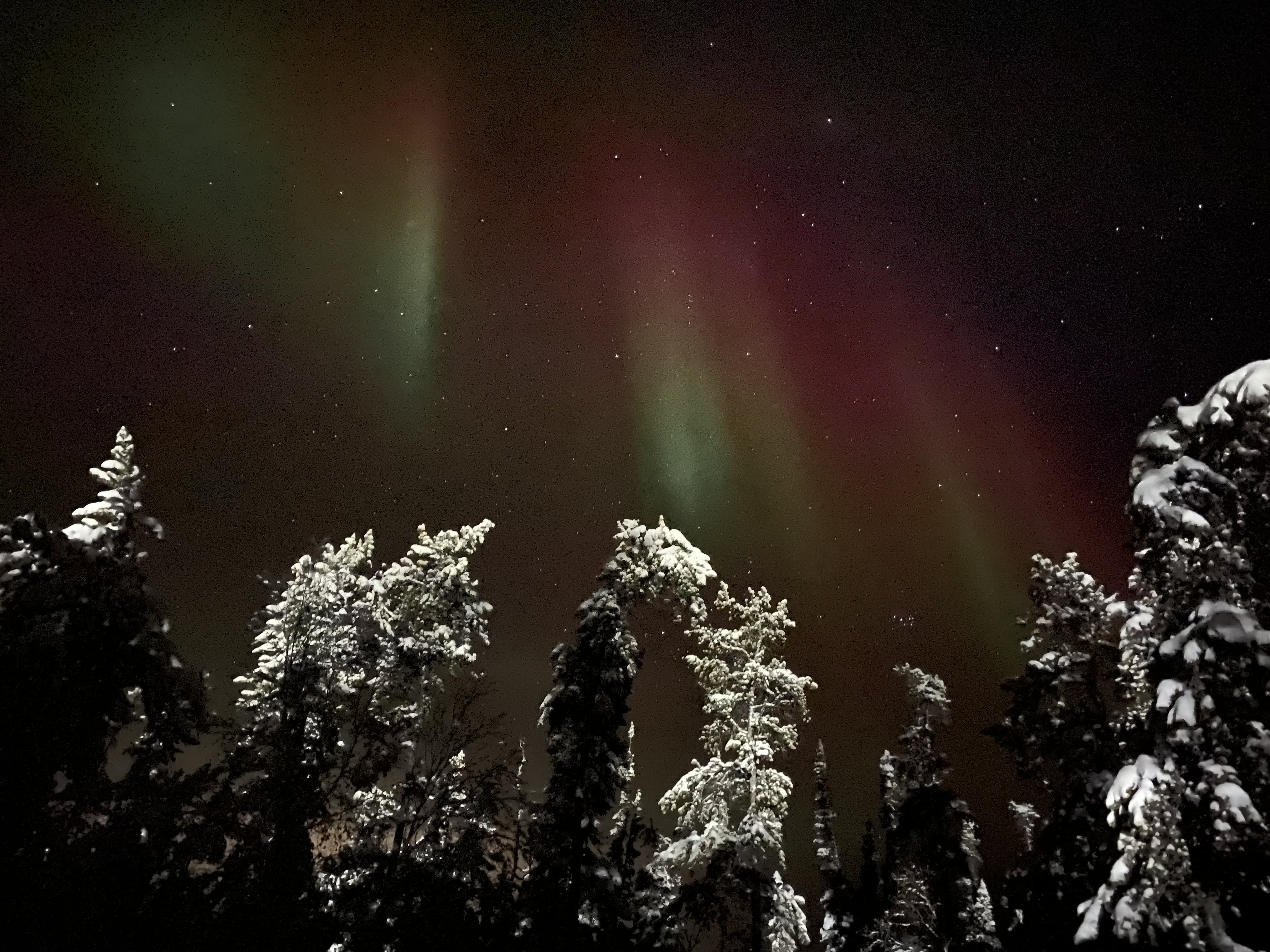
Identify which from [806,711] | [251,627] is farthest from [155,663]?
[806,711]

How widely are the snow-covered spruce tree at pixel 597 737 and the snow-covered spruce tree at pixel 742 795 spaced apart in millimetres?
2339

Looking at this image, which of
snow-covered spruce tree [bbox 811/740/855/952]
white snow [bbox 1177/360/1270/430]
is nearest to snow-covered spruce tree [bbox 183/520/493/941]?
white snow [bbox 1177/360/1270/430]

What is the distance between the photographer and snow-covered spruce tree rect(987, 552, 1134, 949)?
11.6m

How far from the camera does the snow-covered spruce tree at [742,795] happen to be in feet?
66.1

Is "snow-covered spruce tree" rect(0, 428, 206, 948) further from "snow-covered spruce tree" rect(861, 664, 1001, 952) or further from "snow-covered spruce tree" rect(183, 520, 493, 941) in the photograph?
"snow-covered spruce tree" rect(861, 664, 1001, 952)

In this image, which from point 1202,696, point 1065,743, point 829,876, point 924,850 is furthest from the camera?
point 829,876

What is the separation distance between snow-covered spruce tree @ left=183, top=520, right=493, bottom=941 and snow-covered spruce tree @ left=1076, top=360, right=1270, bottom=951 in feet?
46.6

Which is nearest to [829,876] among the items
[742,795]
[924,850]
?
[924,850]

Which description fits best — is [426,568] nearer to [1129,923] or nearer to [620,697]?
[620,697]

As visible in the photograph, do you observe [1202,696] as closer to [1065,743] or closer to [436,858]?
[1065,743]

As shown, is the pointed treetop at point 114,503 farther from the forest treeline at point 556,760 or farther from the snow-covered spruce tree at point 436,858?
the snow-covered spruce tree at point 436,858

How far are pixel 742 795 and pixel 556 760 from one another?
5.65 meters

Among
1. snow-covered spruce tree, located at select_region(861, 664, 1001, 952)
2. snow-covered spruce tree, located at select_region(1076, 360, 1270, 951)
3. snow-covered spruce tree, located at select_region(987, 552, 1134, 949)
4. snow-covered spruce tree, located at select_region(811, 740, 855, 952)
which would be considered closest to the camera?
snow-covered spruce tree, located at select_region(1076, 360, 1270, 951)

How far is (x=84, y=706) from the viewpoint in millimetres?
14570
